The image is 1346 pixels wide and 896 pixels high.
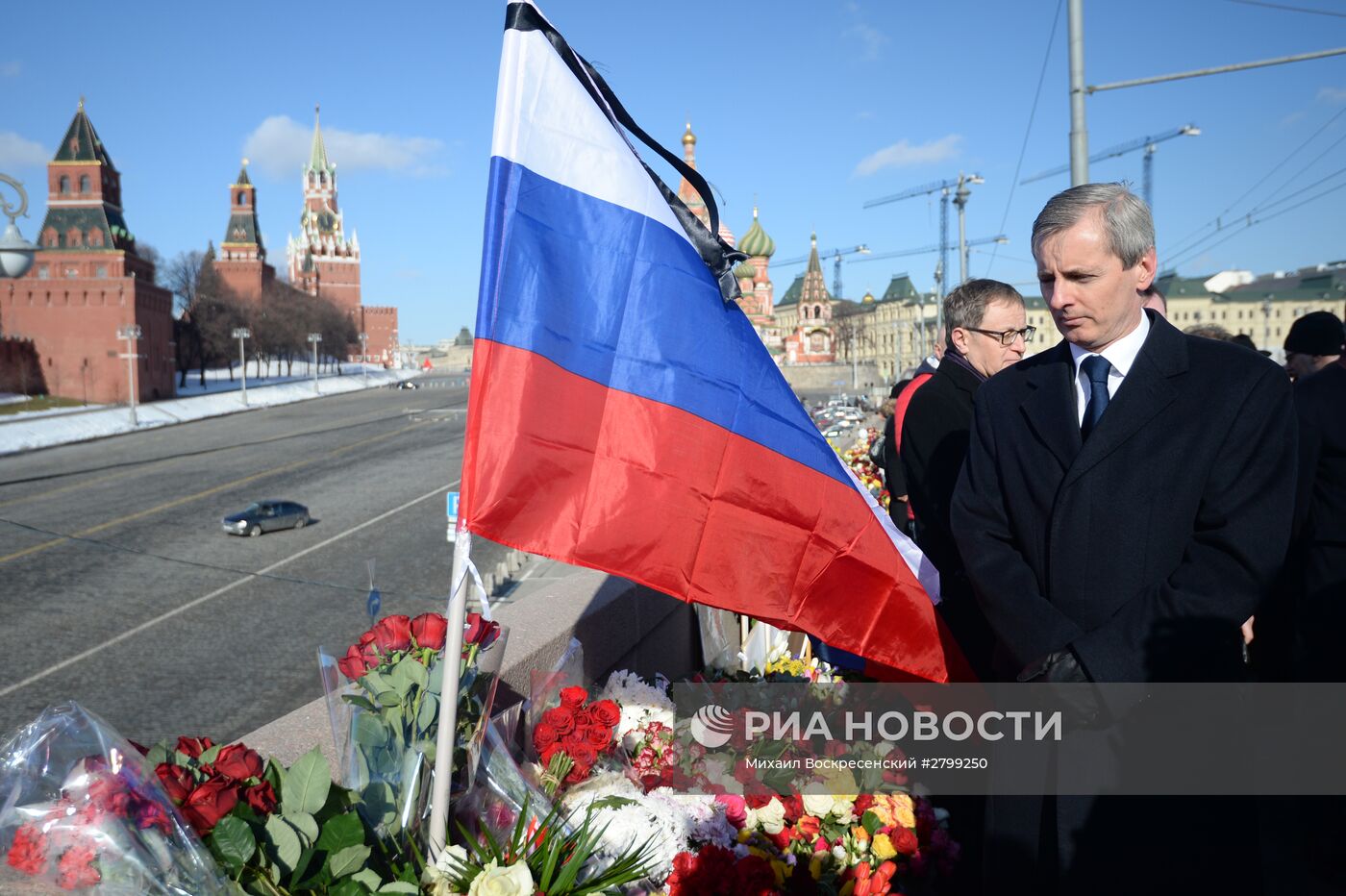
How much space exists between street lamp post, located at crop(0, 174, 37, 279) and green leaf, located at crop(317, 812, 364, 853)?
1379 centimetres

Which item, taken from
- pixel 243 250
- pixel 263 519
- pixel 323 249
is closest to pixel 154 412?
pixel 263 519

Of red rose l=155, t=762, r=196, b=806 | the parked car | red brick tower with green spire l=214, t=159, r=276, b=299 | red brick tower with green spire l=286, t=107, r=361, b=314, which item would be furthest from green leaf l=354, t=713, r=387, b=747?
red brick tower with green spire l=286, t=107, r=361, b=314

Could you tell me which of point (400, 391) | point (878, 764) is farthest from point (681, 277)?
point (400, 391)

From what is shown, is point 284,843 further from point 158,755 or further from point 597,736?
point 597,736

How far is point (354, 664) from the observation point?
2564mm

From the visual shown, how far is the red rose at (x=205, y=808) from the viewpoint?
6.49ft

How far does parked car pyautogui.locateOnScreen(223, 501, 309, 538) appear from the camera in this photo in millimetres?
24031

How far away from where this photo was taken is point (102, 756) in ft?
6.27

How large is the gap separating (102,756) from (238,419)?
183ft

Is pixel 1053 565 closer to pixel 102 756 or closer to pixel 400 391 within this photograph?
pixel 102 756

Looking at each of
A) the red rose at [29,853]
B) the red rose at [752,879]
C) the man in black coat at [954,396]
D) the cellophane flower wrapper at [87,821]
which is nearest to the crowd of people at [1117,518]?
the red rose at [752,879]

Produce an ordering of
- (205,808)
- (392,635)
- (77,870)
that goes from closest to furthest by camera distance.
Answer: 1. (77,870)
2. (205,808)
3. (392,635)

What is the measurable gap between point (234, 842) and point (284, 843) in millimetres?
137

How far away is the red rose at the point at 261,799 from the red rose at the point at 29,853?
43 cm
